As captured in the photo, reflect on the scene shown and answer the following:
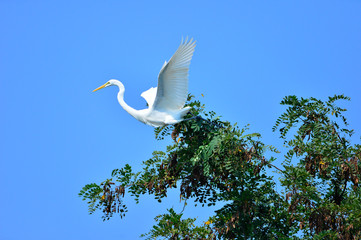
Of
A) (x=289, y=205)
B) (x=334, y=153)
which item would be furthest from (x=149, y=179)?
(x=334, y=153)

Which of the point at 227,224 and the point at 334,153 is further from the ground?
the point at 334,153

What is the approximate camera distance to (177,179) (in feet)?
23.0

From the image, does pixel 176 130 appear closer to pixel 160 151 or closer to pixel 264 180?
pixel 160 151

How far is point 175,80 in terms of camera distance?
681 centimetres

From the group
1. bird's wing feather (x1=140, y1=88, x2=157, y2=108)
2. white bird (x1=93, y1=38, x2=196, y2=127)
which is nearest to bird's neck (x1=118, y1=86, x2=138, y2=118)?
white bird (x1=93, y1=38, x2=196, y2=127)

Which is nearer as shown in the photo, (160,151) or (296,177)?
(296,177)

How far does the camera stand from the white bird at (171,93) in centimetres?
662

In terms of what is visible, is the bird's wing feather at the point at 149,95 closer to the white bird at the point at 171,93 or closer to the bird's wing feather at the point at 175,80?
the white bird at the point at 171,93

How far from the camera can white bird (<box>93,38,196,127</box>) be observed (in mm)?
6617

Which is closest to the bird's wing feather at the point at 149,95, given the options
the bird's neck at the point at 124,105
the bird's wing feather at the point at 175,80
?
the bird's neck at the point at 124,105

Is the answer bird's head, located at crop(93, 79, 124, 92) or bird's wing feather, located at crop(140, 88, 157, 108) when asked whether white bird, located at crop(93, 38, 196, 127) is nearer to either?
bird's wing feather, located at crop(140, 88, 157, 108)

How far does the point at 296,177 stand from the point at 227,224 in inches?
47.4

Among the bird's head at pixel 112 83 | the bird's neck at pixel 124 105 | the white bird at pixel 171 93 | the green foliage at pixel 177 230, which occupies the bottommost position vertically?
the green foliage at pixel 177 230

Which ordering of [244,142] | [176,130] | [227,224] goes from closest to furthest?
[227,224] < [244,142] < [176,130]
